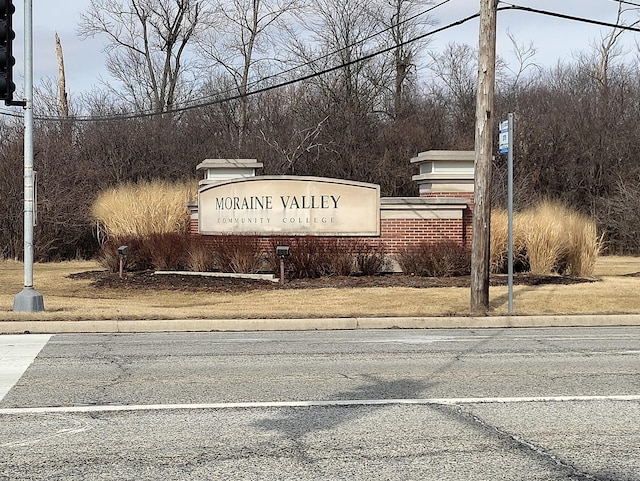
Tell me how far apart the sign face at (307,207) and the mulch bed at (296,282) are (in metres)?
1.78

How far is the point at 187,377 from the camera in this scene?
9.05 meters

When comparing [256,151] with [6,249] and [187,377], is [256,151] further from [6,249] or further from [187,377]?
[187,377]

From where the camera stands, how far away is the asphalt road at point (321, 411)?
5.67m

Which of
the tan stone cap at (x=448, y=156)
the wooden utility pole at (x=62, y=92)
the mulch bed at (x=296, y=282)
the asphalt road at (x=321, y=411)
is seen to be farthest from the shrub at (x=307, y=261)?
the wooden utility pole at (x=62, y=92)

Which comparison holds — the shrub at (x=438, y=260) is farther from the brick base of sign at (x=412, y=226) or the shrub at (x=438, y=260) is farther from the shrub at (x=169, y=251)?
the shrub at (x=169, y=251)

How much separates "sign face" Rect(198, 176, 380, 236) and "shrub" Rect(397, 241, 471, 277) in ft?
4.23

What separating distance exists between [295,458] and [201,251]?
16480 millimetres

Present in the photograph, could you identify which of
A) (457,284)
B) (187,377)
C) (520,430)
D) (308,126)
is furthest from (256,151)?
(520,430)

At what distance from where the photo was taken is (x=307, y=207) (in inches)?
884

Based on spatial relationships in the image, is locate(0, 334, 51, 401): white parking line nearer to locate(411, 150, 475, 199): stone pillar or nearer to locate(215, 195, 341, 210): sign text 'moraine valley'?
locate(215, 195, 341, 210): sign text 'moraine valley'

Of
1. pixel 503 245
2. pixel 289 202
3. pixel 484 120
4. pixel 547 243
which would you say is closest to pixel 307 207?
pixel 289 202

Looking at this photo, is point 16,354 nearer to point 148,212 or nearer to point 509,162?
point 509,162

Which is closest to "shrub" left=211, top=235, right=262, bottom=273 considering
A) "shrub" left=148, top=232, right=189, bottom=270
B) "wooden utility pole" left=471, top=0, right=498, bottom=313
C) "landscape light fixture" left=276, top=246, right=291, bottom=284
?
"shrub" left=148, top=232, right=189, bottom=270

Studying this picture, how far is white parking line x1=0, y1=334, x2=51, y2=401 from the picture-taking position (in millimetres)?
8828
